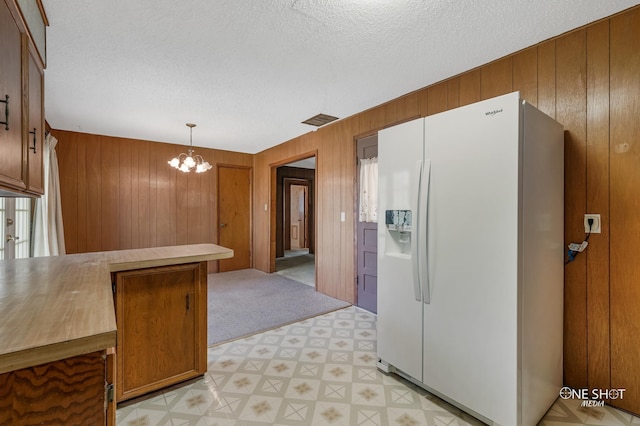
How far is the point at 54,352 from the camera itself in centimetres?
66

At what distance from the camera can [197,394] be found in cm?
192

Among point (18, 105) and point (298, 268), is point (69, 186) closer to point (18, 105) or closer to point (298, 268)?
point (18, 105)

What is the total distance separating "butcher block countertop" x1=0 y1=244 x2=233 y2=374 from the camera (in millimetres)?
647

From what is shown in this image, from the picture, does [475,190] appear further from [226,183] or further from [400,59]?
[226,183]

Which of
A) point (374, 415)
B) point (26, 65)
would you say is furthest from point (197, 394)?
point (26, 65)

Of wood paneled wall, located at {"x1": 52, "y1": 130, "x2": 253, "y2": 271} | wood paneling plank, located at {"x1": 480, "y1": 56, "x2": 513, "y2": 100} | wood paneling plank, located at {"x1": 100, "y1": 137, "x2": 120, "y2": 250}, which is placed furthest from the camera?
wood paneling plank, located at {"x1": 100, "y1": 137, "x2": 120, "y2": 250}

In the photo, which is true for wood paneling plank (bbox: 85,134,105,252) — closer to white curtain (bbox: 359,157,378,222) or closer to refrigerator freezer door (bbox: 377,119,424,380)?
white curtain (bbox: 359,157,378,222)

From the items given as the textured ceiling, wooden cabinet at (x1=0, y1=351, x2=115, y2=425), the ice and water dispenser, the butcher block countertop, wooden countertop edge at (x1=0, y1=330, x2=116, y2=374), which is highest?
the textured ceiling

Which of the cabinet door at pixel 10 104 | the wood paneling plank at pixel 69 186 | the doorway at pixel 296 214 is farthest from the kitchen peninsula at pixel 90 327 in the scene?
the doorway at pixel 296 214

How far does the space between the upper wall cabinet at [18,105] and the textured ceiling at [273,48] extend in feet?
1.45

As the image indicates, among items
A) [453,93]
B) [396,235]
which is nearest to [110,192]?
[396,235]

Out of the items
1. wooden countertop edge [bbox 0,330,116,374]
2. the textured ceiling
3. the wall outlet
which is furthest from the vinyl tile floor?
the textured ceiling

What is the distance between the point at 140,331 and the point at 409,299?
1.76 meters

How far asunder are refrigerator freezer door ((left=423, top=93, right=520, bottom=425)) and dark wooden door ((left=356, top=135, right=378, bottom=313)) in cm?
147
